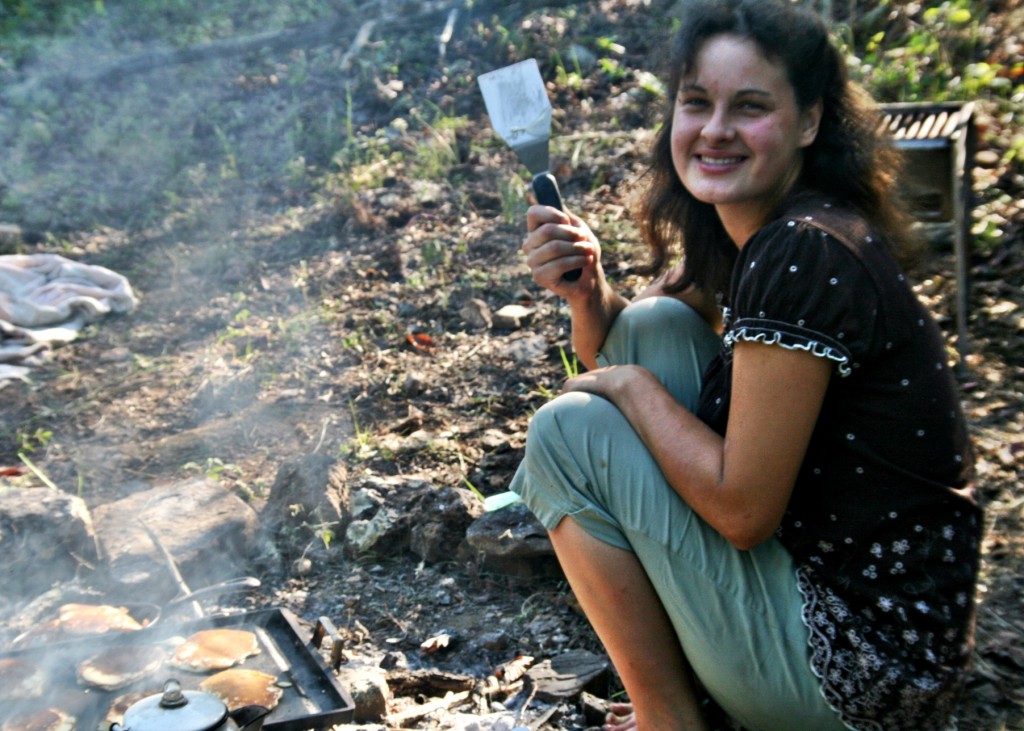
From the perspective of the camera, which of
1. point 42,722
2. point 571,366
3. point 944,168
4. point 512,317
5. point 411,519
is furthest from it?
point 512,317

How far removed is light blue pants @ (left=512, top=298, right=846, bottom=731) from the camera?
188cm

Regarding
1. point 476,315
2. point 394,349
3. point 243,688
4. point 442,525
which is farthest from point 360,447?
Result: point 243,688

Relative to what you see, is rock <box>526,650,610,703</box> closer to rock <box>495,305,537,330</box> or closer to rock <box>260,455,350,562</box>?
rock <box>260,455,350,562</box>

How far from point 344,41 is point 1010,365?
564cm

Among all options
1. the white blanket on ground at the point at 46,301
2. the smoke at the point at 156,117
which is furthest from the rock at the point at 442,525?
the smoke at the point at 156,117

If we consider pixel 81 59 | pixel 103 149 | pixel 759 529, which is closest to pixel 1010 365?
pixel 759 529

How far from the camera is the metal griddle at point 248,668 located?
225 cm

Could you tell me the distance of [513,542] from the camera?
116 inches

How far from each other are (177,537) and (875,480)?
2.18 meters

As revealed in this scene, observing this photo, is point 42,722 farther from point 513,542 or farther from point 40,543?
point 513,542

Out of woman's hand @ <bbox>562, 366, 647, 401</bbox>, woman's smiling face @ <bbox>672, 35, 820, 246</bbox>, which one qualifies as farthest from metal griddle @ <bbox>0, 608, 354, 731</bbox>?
woman's smiling face @ <bbox>672, 35, 820, 246</bbox>

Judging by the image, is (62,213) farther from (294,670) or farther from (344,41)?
(294,670)

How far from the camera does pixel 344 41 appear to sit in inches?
303

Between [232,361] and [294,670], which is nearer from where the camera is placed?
[294,670]
